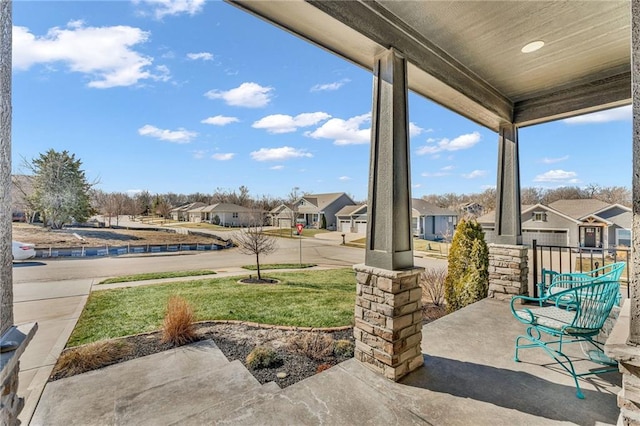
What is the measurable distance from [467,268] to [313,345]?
2.55 m

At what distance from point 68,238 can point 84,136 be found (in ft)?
4.33

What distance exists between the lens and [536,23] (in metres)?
2.20

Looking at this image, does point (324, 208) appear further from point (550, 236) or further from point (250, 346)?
point (250, 346)

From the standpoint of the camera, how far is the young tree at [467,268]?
3.97m

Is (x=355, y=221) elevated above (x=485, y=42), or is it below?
below

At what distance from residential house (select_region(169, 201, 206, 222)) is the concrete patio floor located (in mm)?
2639

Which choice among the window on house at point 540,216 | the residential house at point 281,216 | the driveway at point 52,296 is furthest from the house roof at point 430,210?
the driveway at point 52,296

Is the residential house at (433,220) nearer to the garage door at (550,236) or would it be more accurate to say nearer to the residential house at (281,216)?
the garage door at (550,236)

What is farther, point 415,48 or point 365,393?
point 415,48

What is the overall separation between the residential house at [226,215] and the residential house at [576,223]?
5.88m

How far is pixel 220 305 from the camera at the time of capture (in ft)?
14.7

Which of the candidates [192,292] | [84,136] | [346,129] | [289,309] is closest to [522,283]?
[289,309]

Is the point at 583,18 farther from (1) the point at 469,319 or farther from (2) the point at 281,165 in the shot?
(2) the point at 281,165

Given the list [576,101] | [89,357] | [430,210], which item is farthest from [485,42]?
[430,210]
